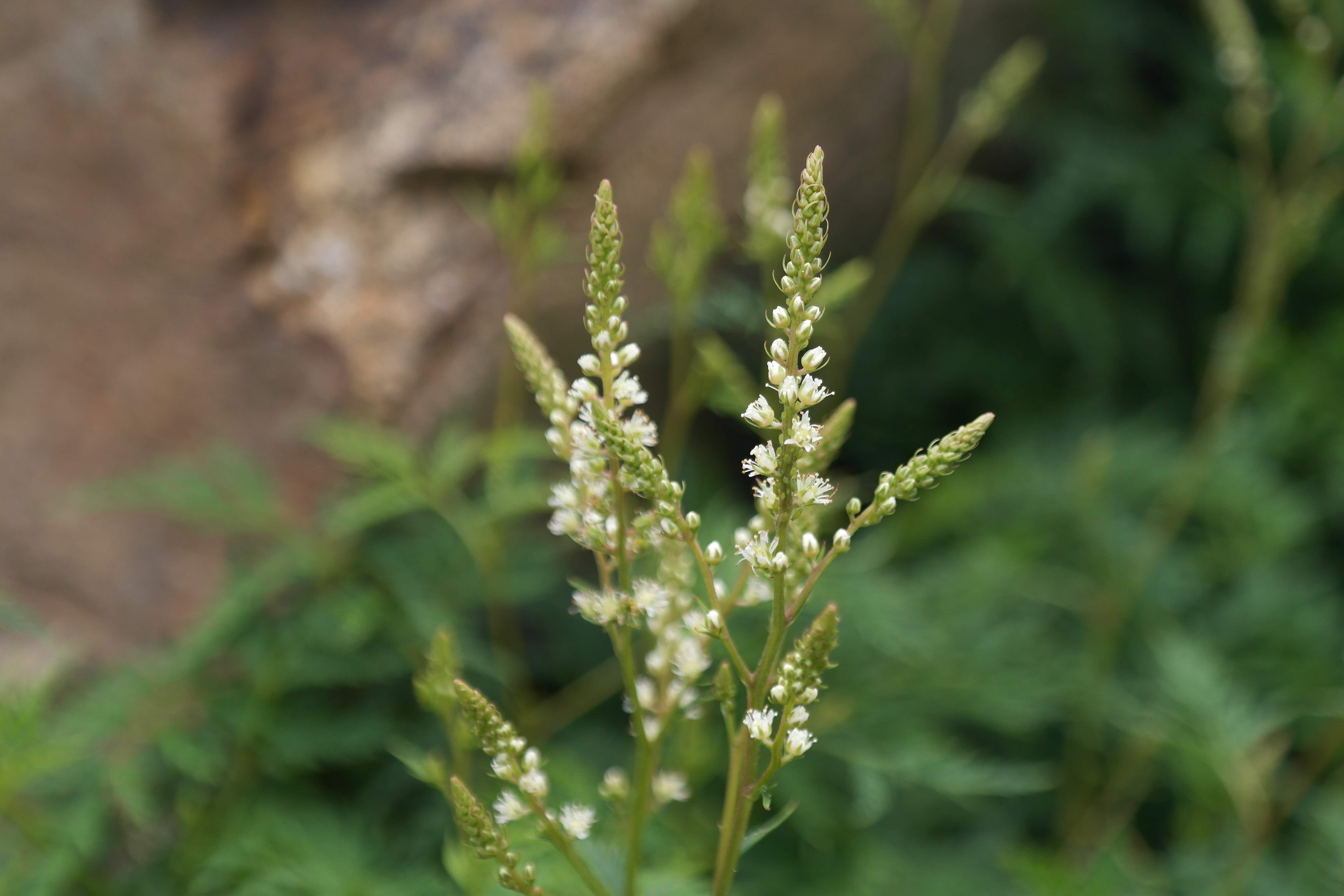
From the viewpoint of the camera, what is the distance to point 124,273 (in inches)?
73.0

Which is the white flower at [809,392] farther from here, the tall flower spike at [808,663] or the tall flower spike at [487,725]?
the tall flower spike at [487,725]

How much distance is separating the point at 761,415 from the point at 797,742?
9.1 inches

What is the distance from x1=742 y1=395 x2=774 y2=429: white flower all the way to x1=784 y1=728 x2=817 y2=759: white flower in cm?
21

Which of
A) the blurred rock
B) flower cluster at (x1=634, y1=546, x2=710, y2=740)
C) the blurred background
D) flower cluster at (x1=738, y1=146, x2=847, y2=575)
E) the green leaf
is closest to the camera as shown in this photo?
flower cluster at (x1=738, y1=146, x2=847, y2=575)

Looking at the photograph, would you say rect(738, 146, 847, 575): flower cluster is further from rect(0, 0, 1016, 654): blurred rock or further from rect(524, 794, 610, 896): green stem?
rect(0, 0, 1016, 654): blurred rock

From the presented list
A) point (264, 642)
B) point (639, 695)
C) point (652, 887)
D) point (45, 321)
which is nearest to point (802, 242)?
point (639, 695)

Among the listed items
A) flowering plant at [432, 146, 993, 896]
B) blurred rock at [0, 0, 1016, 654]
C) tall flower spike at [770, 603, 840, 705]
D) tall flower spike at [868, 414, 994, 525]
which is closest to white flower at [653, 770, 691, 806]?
flowering plant at [432, 146, 993, 896]

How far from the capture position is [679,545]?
0.86 meters

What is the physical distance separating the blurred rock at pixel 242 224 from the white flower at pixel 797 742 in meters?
1.26

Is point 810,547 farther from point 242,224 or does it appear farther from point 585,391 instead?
point 242,224

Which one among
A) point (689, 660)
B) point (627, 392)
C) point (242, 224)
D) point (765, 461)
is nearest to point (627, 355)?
point (627, 392)

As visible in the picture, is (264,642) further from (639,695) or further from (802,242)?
(802,242)

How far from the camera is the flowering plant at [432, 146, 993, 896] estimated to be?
66 centimetres

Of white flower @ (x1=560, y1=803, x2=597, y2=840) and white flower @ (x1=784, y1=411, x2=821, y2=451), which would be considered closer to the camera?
white flower @ (x1=784, y1=411, x2=821, y2=451)
